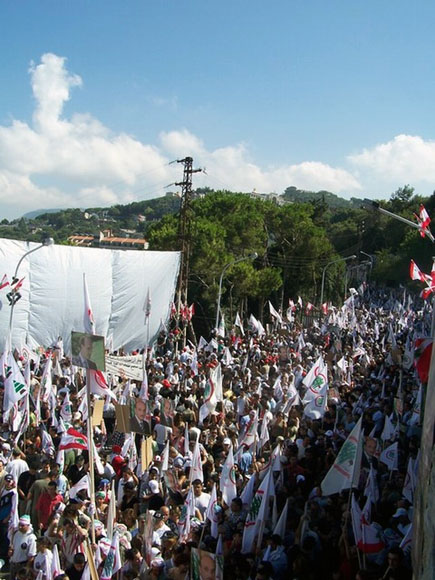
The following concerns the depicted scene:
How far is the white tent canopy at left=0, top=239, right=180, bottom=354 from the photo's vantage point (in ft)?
84.3

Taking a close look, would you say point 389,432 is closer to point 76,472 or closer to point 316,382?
point 316,382

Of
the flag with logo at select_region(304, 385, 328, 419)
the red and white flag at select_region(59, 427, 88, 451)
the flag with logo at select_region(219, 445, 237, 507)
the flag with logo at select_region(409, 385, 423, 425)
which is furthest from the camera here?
the flag with logo at select_region(304, 385, 328, 419)

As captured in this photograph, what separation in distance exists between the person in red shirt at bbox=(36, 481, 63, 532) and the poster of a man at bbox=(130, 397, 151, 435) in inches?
77.1

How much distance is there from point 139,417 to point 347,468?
4.08m

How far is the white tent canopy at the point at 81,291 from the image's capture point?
25.7 metres

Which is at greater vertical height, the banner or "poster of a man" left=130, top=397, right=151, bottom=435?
"poster of a man" left=130, top=397, right=151, bottom=435

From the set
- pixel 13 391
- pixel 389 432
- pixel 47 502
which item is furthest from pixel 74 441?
pixel 389 432

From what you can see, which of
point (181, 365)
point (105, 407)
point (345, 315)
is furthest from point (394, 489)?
point (345, 315)

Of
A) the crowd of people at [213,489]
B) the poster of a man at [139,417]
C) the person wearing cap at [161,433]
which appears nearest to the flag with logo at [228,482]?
the crowd of people at [213,489]

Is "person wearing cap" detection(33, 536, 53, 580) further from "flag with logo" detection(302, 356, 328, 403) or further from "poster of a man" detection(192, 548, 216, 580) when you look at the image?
"flag with logo" detection(302, 356, 328, 403)

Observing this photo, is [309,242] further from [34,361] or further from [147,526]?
[147,526]

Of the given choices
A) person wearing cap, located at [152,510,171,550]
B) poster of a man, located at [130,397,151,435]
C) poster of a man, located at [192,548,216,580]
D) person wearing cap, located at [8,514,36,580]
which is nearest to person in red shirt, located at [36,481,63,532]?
person wearing cap, located at [8,514,36,580]

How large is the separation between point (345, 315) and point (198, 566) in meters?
27.8

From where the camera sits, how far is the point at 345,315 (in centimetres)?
3344
